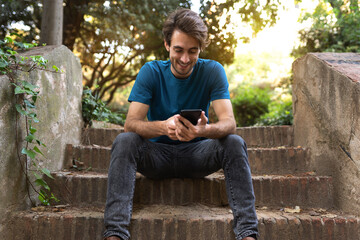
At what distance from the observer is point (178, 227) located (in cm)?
195

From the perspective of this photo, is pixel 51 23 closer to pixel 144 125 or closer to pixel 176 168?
pixel 144 125

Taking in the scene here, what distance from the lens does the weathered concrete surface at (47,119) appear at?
191 cm

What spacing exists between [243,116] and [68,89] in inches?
199

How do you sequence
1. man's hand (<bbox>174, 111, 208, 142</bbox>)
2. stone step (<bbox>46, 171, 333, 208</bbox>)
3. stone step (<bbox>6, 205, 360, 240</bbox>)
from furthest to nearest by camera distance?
stone step (<bbox>46, 171, 333, 208</bbox>), stone step (<bbox>6, 205, 360, 240</bbox>), man's hand (<bbox>174, 111, 208, 142</bbox>)

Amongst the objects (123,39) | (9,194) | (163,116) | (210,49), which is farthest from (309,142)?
(123,39)

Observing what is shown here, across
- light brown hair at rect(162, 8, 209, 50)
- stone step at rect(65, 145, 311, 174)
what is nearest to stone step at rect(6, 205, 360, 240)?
stone step at rect(65, 145, 311, 174)

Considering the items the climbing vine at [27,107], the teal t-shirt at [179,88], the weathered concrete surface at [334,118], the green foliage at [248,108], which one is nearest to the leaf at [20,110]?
the climbing vine at [27,107]

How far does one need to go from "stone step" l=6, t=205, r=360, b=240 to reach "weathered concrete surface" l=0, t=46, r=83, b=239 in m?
0.20

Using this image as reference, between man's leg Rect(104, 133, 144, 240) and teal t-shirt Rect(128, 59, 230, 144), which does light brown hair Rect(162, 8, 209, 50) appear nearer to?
teal t-shirt Rect(128, 59, 230, 144)

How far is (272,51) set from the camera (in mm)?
17922

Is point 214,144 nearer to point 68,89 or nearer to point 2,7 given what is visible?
point 68,89

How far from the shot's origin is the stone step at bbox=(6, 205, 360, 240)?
1.93 m

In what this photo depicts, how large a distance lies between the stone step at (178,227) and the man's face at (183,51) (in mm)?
1035

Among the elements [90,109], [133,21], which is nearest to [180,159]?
[90,109]
